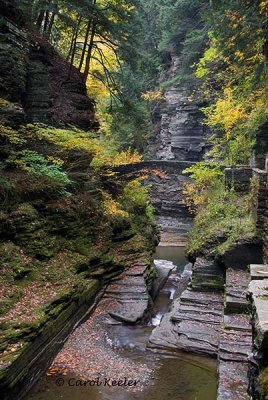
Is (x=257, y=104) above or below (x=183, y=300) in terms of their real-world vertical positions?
above

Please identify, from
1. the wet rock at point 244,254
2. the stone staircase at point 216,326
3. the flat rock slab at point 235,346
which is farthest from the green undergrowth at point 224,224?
the flat rock slab at point 235,346

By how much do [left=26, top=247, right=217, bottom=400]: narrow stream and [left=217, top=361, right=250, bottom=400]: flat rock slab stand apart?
0.72 m

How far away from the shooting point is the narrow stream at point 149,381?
9.00 meters

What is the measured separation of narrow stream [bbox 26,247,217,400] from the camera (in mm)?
9000

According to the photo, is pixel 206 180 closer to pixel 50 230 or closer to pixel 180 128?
pixel 50 230

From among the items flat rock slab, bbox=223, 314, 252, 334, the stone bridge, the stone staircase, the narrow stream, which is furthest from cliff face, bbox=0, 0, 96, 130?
the stone bridge

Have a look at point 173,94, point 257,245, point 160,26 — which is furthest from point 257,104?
point 160,26

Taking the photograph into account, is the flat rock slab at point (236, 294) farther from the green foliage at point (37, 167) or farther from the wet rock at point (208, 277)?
the green foliage at point (37, 167)

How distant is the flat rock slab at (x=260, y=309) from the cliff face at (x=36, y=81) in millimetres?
9786

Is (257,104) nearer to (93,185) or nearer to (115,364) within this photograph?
(93,185)

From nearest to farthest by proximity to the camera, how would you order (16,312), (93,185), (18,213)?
1. (16,312)
2. (18,213)
3. (93,185)

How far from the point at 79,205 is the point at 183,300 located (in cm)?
565

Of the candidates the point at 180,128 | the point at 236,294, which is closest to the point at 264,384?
the point at 236,294

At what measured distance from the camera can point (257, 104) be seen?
2064cm
